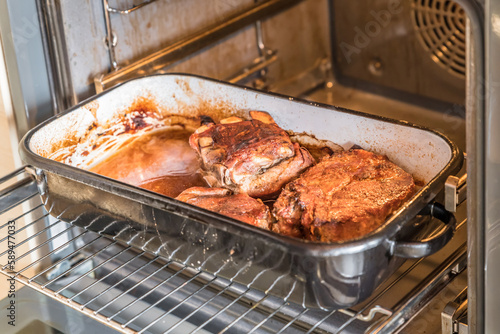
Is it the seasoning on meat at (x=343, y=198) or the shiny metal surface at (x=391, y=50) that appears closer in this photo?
the seasoning on meat at (x=343, y=198)

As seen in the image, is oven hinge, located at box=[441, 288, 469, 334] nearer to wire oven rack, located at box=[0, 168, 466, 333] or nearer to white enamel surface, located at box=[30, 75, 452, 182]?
wire oven rack, located at box=[0, 168, 466, 333]

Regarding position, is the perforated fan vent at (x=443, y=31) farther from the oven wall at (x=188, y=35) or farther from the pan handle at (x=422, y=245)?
the pan handle at (x=422, y=245)

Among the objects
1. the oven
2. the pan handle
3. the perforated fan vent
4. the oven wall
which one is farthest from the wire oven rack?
the perforated fan vent

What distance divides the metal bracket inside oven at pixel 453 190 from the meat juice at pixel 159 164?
51 centimetres

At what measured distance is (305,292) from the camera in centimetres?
95

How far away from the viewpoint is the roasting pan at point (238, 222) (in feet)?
3.04

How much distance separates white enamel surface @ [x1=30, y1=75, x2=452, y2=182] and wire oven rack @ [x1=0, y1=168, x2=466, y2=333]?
145 mm

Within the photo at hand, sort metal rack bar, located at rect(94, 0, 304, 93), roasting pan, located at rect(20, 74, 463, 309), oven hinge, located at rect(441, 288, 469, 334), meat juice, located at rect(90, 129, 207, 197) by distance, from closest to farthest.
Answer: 1. roasting pan, located at rect(20, 74, 463, 309)
2. oven hinge, located at rect(441, 288, 469, 334)
3. meat juice, located at rect(90, 129, 207, 197)
4. metal rack bar, located at rect(94, 0, 304, 93)

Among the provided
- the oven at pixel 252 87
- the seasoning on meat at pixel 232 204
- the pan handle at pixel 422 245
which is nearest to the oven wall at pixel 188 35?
the oven at pixel 252 87

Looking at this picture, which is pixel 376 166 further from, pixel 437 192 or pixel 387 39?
pixel 387 39

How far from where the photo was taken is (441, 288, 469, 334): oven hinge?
104 centimetres

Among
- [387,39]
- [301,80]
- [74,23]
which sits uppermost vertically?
[74,23]

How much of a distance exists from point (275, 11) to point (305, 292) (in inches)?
37.9

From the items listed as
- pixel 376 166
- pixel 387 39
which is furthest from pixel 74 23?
pixel 387 39
